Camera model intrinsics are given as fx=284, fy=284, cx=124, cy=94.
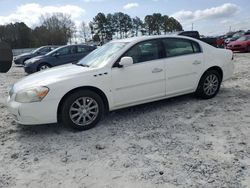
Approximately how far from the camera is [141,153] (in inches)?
147

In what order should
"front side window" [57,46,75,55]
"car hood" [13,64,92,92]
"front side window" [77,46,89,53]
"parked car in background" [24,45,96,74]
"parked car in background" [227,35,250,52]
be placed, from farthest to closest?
"parked car in background" [227,35,250,52] < "front side window" [77,46,89,53] < "front side window" [57,46,75,55] < "parked car in background" [24,45,96,74] < "car hood" [13,64,92,92]

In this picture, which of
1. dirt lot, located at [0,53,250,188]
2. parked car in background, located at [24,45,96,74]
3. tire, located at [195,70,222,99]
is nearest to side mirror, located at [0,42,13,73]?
dirt lot, located at [0,53,250,188]

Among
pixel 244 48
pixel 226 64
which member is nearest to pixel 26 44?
pixel 244 48

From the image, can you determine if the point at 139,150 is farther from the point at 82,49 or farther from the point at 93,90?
the point at 82,49

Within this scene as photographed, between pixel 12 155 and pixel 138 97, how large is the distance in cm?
232

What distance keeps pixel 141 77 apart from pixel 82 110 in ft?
4.03

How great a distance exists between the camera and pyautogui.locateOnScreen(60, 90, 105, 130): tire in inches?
178

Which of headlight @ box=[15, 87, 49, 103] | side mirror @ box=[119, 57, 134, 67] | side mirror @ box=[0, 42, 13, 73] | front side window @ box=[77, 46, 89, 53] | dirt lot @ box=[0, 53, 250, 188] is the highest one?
side mirror @ box=[0, 42, 13, 73]

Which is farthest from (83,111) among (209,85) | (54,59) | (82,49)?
(82,49)

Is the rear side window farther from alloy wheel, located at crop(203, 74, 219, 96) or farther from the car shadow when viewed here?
the car shadow

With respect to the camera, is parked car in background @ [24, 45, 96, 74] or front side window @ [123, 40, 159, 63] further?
parked car in background @ [24, 45, 96, 74]

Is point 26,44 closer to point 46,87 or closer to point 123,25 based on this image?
point 123,25

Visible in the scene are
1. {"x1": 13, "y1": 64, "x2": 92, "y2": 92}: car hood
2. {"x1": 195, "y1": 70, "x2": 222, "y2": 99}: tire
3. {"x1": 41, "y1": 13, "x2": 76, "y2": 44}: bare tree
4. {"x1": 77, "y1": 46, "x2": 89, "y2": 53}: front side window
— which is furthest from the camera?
{"x1": 41, "y1": 13, "x2": 76, "y2": 44}: bare tree

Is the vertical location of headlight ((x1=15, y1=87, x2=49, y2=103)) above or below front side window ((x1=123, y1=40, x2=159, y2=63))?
below
